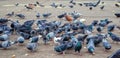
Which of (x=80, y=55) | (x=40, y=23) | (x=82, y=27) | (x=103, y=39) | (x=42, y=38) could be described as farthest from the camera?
(x=40, y=23)

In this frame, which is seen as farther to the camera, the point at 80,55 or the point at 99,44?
the point at 99,44

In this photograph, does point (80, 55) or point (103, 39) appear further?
point (103, 39)

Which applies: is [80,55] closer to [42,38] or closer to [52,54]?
[52,54]

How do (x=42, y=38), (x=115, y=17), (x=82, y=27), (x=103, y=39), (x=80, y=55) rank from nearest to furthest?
1. (x=80, y=55)
2. (x=103, y=39)
3. (x=42, y=38)
4. (x=82, y=27)
5. (x=115, y=17)

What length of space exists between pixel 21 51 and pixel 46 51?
0.74 metres

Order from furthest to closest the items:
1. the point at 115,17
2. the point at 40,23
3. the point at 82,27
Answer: the point at 115,17 → the point at 40,23 → the point at 82,27

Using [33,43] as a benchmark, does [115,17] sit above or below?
below

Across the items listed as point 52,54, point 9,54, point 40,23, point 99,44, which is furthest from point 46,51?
point 40,23

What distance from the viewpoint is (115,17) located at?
14.5m

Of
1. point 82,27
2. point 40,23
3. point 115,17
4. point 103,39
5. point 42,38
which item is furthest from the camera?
point 115,17

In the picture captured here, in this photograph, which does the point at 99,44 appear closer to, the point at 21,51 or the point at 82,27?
the point at 82,27

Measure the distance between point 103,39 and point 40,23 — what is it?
11.1ft

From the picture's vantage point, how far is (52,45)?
912 cm

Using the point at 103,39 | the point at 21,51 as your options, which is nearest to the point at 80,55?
the point at 103,39
